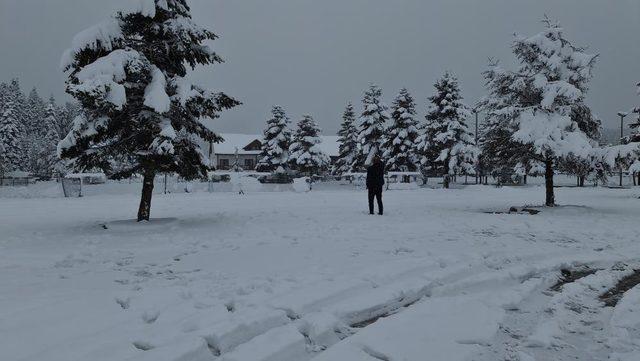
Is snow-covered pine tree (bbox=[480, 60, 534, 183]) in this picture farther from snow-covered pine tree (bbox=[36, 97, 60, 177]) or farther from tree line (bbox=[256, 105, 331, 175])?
snow-covered pine tree (bbox=[36, 97, 60, 177])

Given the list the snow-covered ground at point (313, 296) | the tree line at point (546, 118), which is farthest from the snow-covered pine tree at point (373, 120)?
the snow-covered ground at point (313, 296)

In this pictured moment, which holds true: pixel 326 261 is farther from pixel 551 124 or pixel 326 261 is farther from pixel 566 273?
pixel 551 124

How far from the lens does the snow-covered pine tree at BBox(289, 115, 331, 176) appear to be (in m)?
51.6

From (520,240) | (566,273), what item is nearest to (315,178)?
(520,240)

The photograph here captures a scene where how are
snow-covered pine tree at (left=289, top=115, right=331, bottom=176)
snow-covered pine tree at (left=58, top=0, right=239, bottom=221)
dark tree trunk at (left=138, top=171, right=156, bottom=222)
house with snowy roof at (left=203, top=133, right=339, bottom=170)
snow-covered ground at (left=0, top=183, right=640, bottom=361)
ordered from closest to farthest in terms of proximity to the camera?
snow-covered ground at (left=0, top=183, right=640, bottom=361) < snow-covered pine tree at (left=58, top=0, right=239, bottom=221) < dark tree trunk at (left=138, top=171, right=156, bottom=222) < snow-covered pine tree at (left=289, top=115, right=331, bottom=176) < house with snowy roof at (left=203, top=133, right=339, bottom=170)

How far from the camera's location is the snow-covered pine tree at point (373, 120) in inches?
1885

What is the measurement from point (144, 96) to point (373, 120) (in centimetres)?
3849

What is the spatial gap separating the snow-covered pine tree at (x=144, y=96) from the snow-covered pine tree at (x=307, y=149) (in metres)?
38.9

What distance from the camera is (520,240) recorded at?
9766mm

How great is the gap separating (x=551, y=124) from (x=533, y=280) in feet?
39.2

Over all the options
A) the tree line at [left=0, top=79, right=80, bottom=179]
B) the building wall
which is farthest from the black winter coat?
the building wall

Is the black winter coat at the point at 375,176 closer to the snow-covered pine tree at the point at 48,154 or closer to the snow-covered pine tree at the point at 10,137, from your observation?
the snow-covered pine tree at the point at 48,154

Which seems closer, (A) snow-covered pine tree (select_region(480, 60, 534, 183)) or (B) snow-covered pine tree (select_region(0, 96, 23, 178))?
(A) snow-covered pine tree (select_region(480, 60, 534, 183))

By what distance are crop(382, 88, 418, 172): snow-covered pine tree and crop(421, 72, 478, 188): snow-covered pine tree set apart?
3.04m
